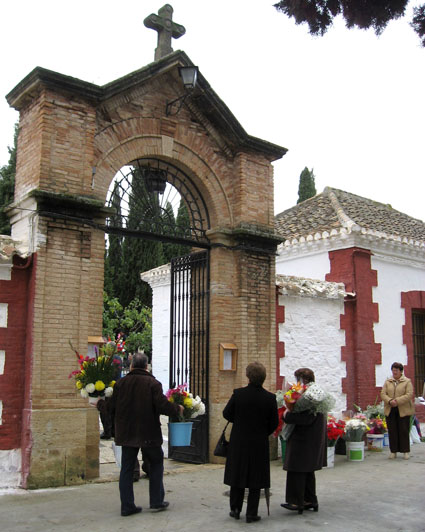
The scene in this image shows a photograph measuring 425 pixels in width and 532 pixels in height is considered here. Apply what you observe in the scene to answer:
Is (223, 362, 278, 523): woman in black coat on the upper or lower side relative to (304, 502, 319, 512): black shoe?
upper

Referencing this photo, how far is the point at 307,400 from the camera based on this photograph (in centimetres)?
633

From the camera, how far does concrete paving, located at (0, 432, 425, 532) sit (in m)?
5.82

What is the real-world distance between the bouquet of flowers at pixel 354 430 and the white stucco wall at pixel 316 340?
3.84 ft

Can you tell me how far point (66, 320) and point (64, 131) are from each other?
99.3 inches

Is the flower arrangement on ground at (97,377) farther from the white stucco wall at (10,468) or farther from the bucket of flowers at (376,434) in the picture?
the bucket of flowers at (376,434)

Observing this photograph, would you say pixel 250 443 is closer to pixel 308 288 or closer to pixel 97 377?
pixel 97 377

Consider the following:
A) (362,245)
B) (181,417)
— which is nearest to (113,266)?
(362,245)

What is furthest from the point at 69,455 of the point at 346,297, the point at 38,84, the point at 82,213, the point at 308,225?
the point at 308,225

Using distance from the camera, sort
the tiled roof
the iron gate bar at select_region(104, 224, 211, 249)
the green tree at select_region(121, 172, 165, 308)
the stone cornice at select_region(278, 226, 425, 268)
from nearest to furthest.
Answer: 1. the iron gate bar at select_region(104, 224, 211, 249)
2. the stone cornice at select_region(278, 226, 425, 268)
3. the tiled roof
4. the green tree at select_region(121, 172, 165, 308)

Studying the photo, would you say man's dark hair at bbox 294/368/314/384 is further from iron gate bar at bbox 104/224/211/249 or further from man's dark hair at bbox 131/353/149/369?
iron gate bar at bbox 104/224/211/249

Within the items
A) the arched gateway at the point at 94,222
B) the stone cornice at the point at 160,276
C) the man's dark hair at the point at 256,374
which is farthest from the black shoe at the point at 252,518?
the stone cornice at the point at 160,276

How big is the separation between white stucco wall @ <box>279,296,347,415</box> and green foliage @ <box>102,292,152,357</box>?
10271 mm

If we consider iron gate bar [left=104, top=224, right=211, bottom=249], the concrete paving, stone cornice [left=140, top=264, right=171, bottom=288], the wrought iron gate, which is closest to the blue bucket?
the concrete paving

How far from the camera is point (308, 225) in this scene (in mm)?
13625
